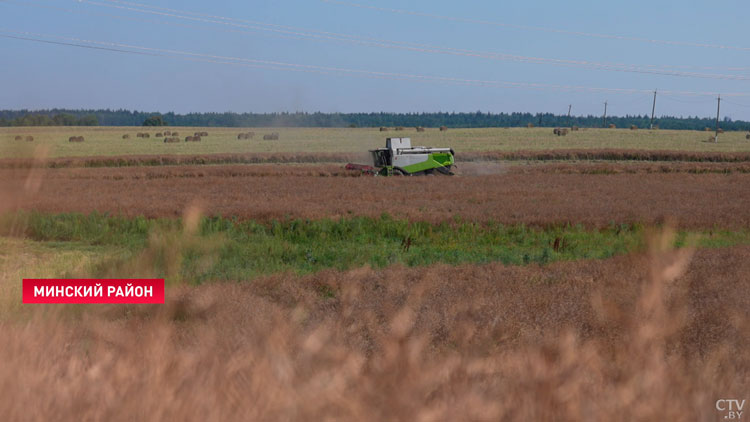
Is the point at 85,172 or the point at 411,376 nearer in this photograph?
the point at 411,376

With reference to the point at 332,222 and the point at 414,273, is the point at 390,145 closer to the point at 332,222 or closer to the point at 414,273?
the point at 332,222

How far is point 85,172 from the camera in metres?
44.1

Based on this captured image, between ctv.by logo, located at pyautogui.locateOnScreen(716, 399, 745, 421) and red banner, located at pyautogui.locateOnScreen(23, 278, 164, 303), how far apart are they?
712 cm

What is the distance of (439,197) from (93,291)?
68.3 ft

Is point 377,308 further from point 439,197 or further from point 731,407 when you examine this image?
point 439,197

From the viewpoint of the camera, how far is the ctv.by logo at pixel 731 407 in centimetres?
380

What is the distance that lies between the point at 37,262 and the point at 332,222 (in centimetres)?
828

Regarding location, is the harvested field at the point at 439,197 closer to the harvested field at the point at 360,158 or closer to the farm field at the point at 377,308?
the farm field at the point at 377,308

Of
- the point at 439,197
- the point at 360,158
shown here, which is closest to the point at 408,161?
the point at 439,197

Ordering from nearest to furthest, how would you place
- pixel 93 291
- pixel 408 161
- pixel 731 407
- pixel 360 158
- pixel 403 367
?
pixel 403 367
pixel 731 407
pixel 93 291
pixel 408 161
pixel 360 158

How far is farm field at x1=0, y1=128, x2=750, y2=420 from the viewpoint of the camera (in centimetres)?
340

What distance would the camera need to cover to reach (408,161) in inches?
1608

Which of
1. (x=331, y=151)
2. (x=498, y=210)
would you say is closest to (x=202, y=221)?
(x=498, y=210)

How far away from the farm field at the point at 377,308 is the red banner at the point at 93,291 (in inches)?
8.8
